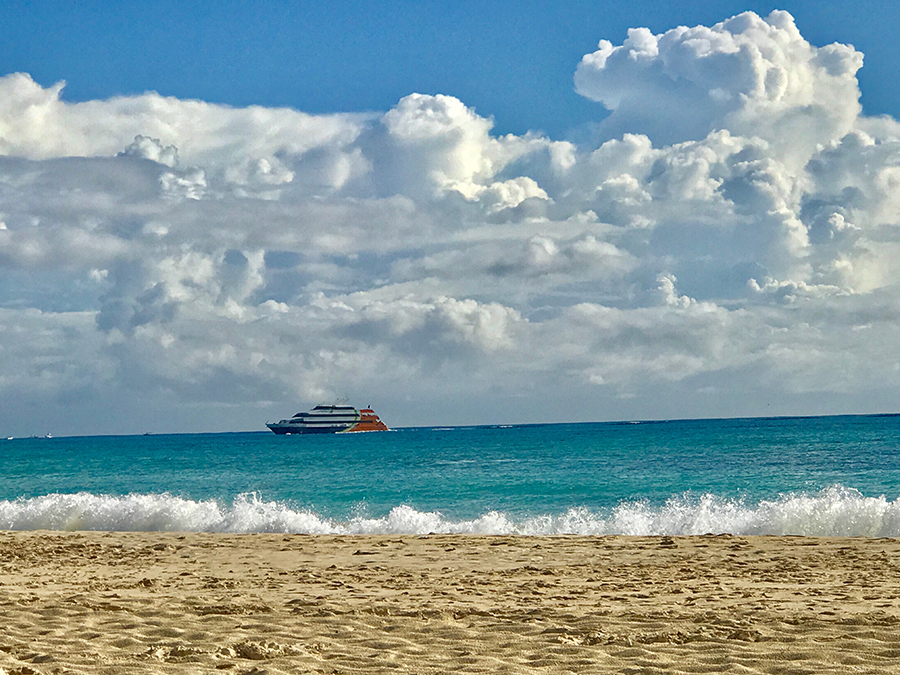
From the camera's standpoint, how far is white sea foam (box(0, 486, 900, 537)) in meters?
20.7

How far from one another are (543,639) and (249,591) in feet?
17.3

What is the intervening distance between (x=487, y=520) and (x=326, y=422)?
11376 centimetres

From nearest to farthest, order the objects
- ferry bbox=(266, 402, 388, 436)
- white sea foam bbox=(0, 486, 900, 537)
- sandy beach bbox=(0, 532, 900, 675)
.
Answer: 1. sandy beach bbox=(0, 532, 900, 675)
2. white sea foam bbox=(0, 486, 900, 537)
3. ferry bbox=(266, 402, 388, 436)

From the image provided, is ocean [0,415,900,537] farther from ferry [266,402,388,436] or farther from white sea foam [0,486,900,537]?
ferry [266,402,388,436]

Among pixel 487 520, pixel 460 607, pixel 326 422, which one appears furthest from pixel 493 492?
pixel 326 422

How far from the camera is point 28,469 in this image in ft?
205

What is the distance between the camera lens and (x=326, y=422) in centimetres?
13438

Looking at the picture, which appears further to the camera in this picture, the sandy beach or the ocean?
the ocean

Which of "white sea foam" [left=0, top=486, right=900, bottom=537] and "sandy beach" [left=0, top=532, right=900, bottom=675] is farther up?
"sandy beach" [left=0, top=532, right=900, bottom=675]

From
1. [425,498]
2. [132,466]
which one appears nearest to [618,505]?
[425,498]

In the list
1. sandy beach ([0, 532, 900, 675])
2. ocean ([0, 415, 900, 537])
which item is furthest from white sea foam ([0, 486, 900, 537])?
sandy beach ([0, 532, 900, 675])

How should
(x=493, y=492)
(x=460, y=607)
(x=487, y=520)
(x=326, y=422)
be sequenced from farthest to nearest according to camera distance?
(x=326, y=422) → (x=493, y=492) → (x=487, y=520) → (x=460, y=607)

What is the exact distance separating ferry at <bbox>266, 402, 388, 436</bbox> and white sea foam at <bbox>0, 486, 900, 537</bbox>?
108 metres

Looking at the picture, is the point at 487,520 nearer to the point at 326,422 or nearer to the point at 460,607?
the point at 460,607
